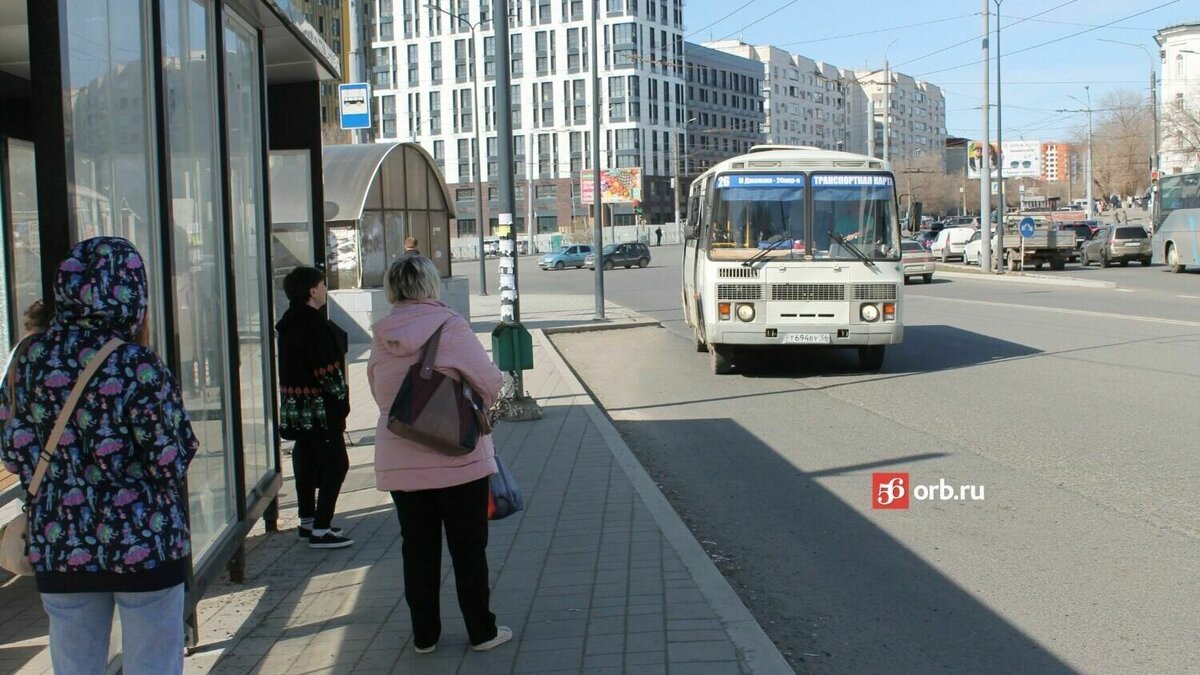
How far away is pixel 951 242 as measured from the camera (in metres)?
57.9

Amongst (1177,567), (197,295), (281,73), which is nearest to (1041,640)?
(1177,567)

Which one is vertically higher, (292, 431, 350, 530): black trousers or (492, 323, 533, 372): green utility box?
(492, 323, 533, 372): green utility box

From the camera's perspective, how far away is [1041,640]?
5.19 m

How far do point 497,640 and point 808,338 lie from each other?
10.2 meters

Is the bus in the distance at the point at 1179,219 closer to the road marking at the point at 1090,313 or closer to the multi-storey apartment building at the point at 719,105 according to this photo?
the road marking at the point at 1090,313

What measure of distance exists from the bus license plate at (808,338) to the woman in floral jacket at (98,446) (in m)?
11.9

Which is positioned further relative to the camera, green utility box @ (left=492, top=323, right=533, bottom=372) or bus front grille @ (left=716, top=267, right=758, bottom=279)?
bus front grille @ (left=716, top=267, right=758, bottom=279)

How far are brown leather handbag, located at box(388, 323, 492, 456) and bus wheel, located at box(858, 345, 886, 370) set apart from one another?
11267mm

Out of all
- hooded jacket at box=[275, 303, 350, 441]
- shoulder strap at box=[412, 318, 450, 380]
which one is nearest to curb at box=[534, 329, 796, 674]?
shoulder strap at box=[412, 318, 450, 380]

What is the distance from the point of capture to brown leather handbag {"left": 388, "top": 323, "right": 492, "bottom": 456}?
469 centimetres

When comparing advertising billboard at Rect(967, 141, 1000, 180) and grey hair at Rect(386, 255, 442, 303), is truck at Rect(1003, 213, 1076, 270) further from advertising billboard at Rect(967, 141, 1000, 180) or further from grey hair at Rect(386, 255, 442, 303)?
grey hair at Rect(386, 255, 442, 303)

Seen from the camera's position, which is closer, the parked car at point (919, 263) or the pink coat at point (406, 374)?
the pink coat at point (406, 374)

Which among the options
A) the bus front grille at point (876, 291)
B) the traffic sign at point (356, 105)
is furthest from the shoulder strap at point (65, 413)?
the bus front grille at point (876, 291)

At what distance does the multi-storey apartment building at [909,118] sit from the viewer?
16488 cm
